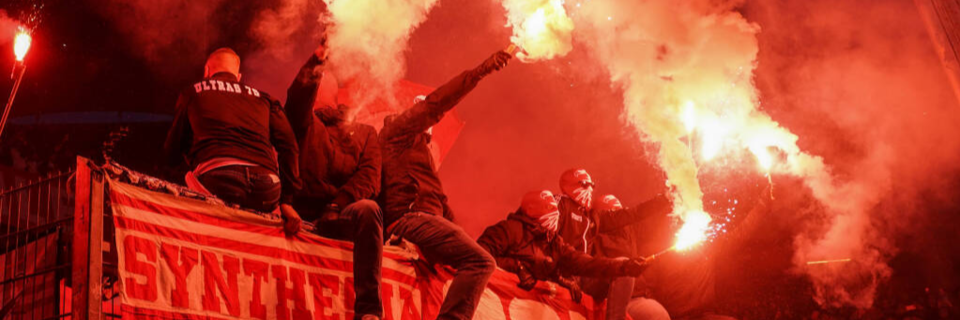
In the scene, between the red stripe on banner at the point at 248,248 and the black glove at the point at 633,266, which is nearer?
the red stripe on banner at the point at 248,248

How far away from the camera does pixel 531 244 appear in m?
7.02

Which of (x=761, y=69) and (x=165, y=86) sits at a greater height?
(x=165, y=86)

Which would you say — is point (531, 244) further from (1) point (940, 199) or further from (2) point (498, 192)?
(1) point (940, 199)

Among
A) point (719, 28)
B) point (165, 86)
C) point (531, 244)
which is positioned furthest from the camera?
point (165, 86)

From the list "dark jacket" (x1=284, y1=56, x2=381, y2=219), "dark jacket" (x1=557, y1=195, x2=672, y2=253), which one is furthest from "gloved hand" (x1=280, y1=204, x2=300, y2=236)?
"dark jacket" (x1=557, y1=195, x2=672, y2=253)

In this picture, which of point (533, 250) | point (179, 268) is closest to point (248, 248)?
point (179, 268)

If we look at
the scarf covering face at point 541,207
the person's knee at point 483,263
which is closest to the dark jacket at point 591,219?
the scarf covering face at point 541,207

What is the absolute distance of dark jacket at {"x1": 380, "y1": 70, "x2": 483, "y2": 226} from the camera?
607 cm

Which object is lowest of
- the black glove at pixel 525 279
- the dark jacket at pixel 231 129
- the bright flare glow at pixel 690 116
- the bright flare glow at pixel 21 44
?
the black glove at pixel 525 279

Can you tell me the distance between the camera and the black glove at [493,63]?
6574mm

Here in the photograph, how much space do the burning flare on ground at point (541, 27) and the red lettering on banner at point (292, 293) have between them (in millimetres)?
3423

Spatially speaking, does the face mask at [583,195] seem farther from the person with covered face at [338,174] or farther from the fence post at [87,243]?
the fence post at [87,243]

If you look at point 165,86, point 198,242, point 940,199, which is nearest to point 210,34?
point 165,86

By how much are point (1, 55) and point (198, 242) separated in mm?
9153
